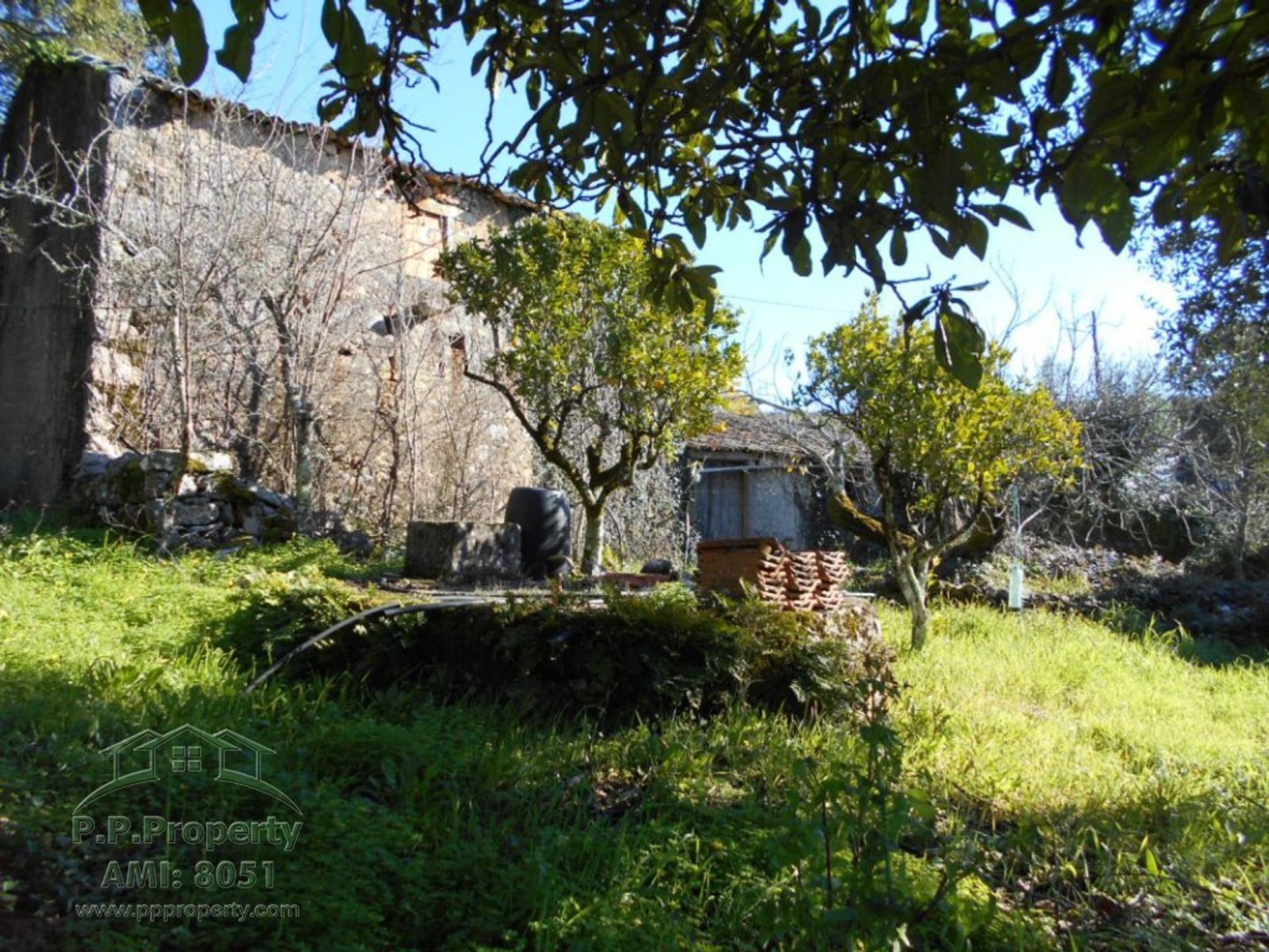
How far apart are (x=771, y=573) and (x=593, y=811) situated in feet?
7.65

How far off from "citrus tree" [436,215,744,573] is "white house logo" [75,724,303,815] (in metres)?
4.74

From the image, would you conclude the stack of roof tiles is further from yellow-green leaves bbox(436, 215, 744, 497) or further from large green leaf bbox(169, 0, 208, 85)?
large green leaf bbox(169, 0, 208, 85)

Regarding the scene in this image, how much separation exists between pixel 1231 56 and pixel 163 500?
7.70 metres

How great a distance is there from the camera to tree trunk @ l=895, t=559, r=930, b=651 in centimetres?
721

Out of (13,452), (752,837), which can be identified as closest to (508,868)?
(752,837)

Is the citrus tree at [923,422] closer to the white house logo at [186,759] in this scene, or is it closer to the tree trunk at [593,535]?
the tree trunk at [593,535]

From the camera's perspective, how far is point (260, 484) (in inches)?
372

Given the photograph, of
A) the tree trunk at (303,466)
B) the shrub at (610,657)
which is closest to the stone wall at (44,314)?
the tree trunk at (303,466)

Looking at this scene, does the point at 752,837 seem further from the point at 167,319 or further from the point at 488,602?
the point at 167,319

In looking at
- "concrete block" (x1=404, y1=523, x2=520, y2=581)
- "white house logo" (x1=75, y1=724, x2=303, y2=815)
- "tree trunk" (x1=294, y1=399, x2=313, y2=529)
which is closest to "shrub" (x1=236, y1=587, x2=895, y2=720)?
"white house logo" (x1=75, y1=724, x2=303, y2=815)

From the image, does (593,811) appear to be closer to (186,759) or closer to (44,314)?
(186,759)

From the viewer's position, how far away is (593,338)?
310 inches

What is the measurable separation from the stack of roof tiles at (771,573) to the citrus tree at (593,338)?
6.83 feet

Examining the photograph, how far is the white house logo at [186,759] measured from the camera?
2.82 meters
